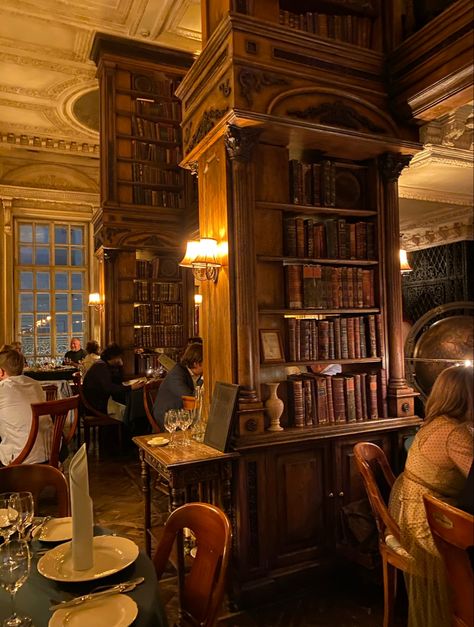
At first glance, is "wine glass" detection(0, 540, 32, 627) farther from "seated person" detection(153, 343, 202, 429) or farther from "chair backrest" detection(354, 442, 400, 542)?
"seated person" detection(153, 343, 202, 429)

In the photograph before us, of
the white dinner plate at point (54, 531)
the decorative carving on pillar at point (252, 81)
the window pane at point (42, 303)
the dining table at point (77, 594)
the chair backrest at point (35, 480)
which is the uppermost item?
the decorative carving on pillar at point (252, 81)

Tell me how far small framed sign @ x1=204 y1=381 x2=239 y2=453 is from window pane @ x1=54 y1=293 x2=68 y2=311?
8.99 metres

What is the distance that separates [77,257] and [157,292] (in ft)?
17.4

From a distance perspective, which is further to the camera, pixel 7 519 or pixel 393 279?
pixel 393 279

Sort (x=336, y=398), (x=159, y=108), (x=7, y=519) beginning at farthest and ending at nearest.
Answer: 1. (x=159, y=108)
2. (x=336, y=398)
3. (x=7, y=519)

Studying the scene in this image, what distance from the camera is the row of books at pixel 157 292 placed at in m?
6.67

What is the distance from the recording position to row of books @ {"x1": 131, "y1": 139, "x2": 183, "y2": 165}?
681 cm

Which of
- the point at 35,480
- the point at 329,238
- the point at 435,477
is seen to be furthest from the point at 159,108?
the point at 435,477

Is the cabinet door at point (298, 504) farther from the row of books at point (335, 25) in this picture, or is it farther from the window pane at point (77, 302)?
the window pane at point (77, 302)

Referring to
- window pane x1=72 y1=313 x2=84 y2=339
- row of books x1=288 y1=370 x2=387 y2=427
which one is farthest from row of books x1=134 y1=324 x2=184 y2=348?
window pane x1=72 y1=313 x2=84 y2=339

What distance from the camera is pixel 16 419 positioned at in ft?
11.5

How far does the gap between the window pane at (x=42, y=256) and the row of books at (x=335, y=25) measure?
9150 millimetres

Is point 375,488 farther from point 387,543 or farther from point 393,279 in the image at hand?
point 393,279

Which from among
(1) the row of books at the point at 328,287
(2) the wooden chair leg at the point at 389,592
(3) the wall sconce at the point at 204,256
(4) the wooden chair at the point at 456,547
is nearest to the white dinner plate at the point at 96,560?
(4) the wooden chair at the point at 456,547
